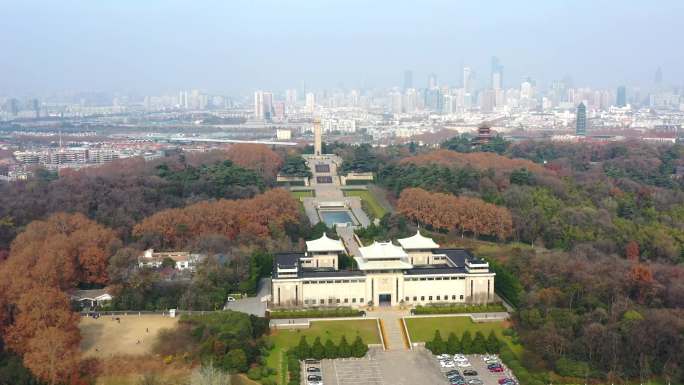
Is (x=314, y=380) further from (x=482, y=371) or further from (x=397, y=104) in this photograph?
(x=397, y=104)

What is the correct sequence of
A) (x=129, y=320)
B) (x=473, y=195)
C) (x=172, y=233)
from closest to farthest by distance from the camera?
(x=129, y=320)
(x=172, y=233)
(x=473, y=195)

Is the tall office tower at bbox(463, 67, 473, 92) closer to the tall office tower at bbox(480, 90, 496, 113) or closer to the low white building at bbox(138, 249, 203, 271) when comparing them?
the tall office tower at bbox(480, 90, 496, 113)

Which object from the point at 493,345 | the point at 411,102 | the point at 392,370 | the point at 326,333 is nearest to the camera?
the point at 392,370

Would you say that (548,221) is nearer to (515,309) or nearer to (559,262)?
(559,262)

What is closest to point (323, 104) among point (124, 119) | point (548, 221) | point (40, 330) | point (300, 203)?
point (124, 119)

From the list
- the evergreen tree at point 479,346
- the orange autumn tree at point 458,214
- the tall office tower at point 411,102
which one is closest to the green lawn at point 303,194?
the orange autumn tree at point 458,214

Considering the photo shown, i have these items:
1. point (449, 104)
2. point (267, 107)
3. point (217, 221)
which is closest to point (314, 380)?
point (217, 221)

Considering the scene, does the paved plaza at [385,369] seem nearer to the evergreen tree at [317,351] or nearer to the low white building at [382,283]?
the evergreen tree at [317,351]
